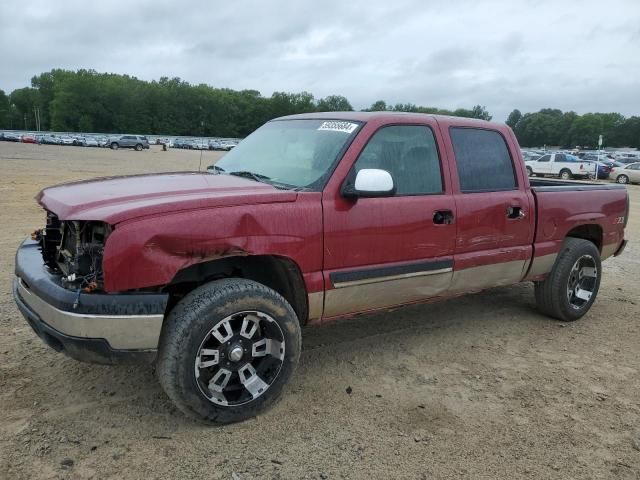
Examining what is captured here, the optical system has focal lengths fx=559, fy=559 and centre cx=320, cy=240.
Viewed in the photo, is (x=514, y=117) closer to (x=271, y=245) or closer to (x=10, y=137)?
(x=10, y=137)

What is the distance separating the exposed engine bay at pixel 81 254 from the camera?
2941 millimetres

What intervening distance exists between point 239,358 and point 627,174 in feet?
111

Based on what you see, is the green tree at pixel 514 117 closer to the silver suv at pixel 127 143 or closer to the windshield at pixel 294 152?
the silver suv at pixel 127 143

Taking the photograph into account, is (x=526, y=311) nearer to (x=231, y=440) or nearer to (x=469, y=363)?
(x=469, y=363)

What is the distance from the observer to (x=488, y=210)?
4359 millimetres

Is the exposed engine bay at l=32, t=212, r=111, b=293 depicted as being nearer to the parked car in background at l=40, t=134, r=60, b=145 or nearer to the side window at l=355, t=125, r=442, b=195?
the side window at l=355, t=125, r=442, b=195

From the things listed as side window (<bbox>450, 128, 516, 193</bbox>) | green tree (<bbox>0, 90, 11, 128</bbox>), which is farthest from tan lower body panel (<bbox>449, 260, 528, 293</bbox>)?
green tree (<bbox>0, 90, 11, 128</bbox>)

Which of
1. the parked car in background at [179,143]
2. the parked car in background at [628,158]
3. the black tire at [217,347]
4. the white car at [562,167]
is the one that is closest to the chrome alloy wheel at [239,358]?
the black tire at [217,347]

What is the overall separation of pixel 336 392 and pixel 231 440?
2.81ft

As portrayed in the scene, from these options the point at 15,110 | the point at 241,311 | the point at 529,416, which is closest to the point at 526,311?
the point at 529,416

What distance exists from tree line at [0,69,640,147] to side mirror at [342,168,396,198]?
11227 cm

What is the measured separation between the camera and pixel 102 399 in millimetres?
3494

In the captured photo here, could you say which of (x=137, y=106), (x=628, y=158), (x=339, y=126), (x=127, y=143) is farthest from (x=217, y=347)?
(x=137, y=106)

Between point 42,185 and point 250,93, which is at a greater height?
point 250,93
